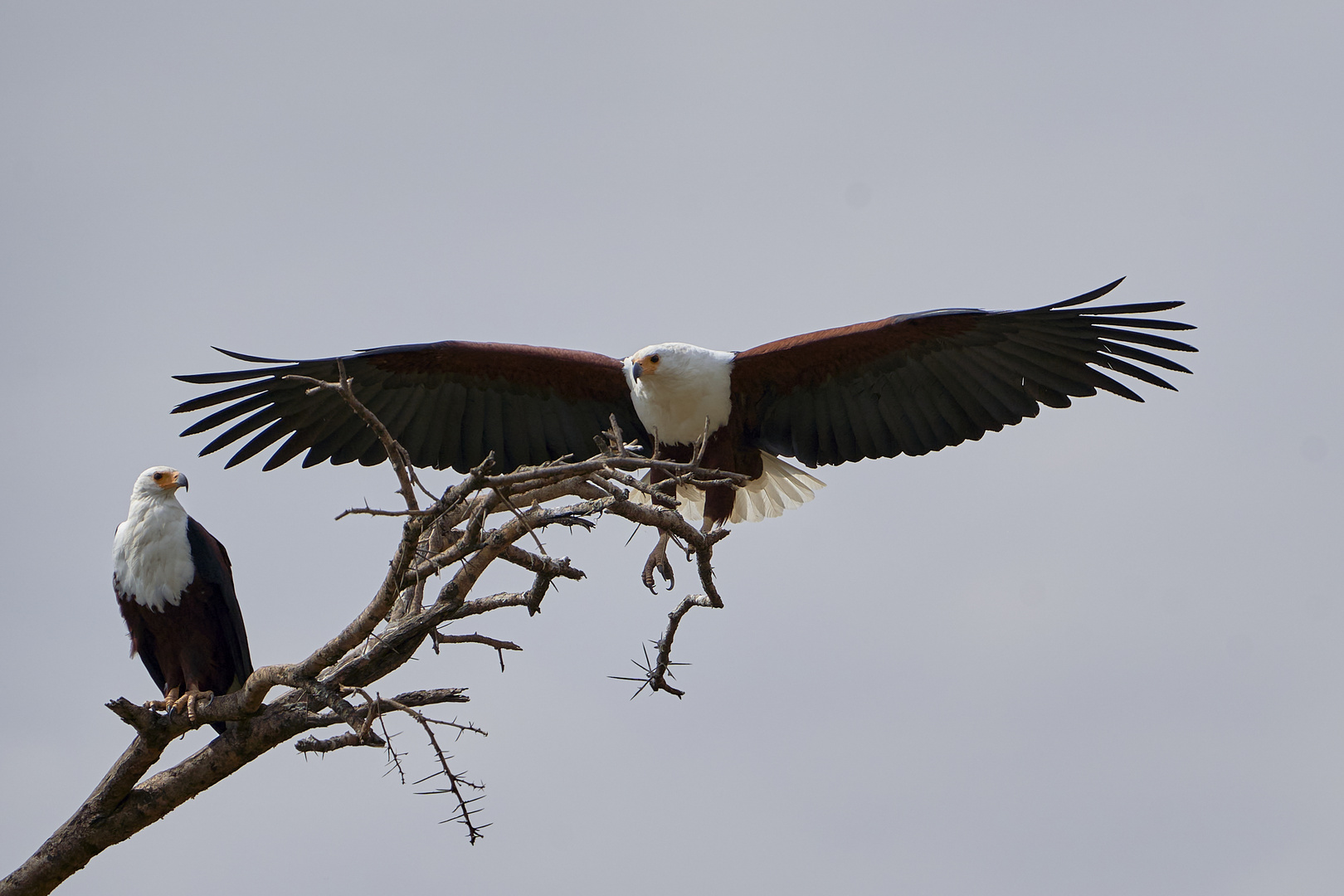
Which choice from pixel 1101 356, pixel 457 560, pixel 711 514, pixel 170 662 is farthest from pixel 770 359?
pixel 170 662

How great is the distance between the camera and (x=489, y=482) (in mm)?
3701

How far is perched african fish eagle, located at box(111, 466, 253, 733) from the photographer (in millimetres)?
5473

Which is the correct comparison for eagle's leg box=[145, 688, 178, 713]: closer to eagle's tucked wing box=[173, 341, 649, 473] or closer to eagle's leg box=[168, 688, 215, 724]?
eagle's leg box=[168, 688, 215, 724]

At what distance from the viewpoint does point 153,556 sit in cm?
550

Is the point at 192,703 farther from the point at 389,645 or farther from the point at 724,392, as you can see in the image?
the point at 724,392

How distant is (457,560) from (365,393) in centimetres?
299

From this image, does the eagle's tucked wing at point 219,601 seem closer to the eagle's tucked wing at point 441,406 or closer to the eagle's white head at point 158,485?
the eagle's white head at point 158,485

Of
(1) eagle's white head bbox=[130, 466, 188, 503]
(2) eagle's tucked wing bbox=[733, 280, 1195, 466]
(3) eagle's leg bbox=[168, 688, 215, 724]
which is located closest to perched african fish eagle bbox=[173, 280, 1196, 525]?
(2) eagle's tucked wing bbox=[733, 280, 1195, 466]

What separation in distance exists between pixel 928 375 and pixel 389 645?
3.64 metres

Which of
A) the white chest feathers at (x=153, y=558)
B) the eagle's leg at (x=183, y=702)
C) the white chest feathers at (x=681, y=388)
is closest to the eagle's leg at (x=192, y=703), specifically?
the eagle's leg at (x=183, y=702)

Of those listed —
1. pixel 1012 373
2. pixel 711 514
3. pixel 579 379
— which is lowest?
pixel 711 514

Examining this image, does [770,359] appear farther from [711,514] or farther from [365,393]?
[365,393]

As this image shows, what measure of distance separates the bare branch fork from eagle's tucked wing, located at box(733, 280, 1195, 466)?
205 centimetres

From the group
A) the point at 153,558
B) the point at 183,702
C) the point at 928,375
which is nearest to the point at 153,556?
the point at 153,558
